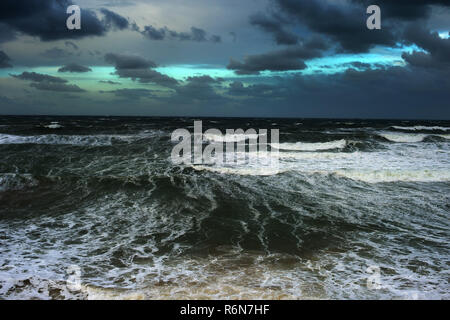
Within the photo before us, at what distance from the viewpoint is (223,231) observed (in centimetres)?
728

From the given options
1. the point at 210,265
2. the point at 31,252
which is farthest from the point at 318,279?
the point at 31,252

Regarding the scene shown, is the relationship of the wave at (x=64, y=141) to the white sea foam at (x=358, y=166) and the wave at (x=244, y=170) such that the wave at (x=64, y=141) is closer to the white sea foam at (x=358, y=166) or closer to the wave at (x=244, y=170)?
the wave at (x=244, y=170)

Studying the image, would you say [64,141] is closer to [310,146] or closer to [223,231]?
[310,146]

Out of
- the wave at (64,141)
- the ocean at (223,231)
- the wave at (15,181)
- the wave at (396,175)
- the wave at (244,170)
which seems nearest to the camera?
the ocean at (223,231)

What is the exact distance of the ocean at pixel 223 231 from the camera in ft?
15.5

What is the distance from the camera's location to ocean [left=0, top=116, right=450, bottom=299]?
4715 mm

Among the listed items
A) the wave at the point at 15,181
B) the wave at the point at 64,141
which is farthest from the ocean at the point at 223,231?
the wave at the point at 64,141

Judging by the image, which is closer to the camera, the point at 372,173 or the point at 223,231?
the point at 223,231

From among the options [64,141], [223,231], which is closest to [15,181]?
[223,231]

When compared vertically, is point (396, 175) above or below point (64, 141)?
below

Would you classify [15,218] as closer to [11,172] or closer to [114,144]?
[11,172]

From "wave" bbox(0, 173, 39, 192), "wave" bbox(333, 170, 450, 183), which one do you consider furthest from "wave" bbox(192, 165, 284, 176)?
"wave" bbox(0, 173, 39, 192)

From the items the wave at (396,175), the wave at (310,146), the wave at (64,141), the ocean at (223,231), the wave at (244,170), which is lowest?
the ocean at (223,231)
